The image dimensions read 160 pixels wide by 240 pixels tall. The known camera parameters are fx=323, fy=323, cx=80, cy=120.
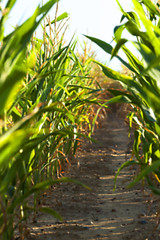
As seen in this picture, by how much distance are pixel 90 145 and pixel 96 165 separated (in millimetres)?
884

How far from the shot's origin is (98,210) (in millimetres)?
2145

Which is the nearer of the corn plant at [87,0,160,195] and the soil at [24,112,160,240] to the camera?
the corn plant at [87,0,160,195]

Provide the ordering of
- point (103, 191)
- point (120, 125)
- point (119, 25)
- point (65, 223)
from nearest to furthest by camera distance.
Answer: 1. point (119, 25)
2. point (65, 223)
3. point (103, 191)
4. point (120, 125)

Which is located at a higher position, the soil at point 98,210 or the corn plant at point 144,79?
the corn plant at point 144,79

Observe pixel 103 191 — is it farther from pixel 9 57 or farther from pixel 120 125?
pixel 120 125

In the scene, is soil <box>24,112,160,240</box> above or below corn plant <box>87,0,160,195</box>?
below

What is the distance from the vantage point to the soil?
1728mm

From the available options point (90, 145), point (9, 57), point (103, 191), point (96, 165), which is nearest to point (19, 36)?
point (9, 57)

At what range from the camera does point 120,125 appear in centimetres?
597

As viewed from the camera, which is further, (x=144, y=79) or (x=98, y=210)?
(x=98, y=210)

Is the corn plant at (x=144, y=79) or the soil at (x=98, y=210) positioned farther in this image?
the soil at (x=98, y=210)

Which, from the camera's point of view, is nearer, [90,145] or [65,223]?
[65,223]

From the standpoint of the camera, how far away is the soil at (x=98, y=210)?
1.73 metres

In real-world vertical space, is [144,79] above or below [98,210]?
above
